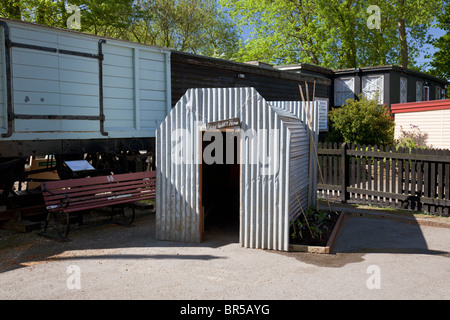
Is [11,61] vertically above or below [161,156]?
above

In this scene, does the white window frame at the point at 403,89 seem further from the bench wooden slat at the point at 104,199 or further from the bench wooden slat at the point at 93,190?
the bench wooden slat at the point at 104,199

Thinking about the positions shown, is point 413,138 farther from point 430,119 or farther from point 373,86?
point 373,86

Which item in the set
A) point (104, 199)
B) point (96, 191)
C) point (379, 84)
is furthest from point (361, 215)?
point (379, 84)

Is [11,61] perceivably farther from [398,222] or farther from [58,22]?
[58,22]

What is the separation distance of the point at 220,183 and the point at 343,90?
1626 cm

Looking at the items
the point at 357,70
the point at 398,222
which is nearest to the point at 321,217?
the point at 398,222

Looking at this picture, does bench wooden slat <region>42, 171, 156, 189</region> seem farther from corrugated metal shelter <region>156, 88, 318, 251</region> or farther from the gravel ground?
corrugated metal shelter <region>156, 88, 318, 251</region>

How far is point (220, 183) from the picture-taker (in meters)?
11.1

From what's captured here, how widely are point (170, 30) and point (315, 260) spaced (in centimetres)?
3121

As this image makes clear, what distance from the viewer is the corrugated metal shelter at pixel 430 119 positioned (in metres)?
16.9

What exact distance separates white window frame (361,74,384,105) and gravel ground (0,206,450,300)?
16863 millimetres

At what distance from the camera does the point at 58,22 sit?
859 inches

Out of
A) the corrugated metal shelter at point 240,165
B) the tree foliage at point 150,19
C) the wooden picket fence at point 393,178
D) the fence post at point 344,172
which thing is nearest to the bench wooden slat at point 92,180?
the corrugated metal shelter at point 240,165

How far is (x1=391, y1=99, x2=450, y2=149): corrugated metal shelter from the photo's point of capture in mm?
16878
